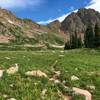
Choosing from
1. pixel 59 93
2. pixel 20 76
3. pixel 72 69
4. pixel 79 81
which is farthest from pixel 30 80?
pixel 72 69

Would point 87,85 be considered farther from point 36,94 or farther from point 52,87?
point 36,94

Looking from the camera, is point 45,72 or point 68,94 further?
point 45,72

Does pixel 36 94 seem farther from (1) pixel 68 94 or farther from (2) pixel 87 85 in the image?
(2) pixel 87 85

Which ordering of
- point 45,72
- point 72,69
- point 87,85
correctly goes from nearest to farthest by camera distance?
point 87,85
point 45,72
point 72,69

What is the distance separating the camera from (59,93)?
26.1 meters

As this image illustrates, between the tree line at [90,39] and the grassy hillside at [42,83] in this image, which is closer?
the grassy hillside at [42,83]

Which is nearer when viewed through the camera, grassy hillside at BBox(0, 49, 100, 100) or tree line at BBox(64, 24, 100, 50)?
grassy hillside at BBox(0, 49, 100, 100)

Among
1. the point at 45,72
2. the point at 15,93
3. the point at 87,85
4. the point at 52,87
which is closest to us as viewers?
the point at 15,93

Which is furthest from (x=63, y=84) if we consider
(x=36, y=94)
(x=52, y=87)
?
(x=36, y=94)

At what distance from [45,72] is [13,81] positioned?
497 centimetres

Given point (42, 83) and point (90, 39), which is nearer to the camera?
point (42, 83)

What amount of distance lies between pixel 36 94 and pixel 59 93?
2.20 metres

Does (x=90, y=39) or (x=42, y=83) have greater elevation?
(x=90, y=39)

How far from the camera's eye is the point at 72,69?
33844 mm
